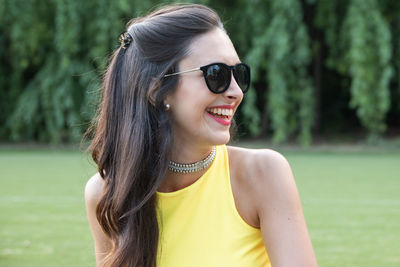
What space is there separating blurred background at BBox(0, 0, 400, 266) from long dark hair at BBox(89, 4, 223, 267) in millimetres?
6840

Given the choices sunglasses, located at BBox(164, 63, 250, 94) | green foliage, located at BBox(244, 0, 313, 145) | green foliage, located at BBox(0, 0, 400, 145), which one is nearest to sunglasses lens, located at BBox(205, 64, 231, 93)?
sunglasses, located at BBox(164, 63, 250, 94)

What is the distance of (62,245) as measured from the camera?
18.8ft

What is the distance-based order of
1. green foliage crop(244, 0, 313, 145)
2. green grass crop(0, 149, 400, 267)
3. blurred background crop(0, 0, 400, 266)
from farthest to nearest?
green foliage crop(244, 0, 313, 145) < blurred background crop(0, 0, 400, 266) < green grass crop(0, 149, 400, 267)

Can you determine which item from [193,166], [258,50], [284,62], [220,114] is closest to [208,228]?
[193,166]

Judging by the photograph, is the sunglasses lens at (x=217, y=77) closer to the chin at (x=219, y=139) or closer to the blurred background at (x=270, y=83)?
the chin at (x=219, y=139)

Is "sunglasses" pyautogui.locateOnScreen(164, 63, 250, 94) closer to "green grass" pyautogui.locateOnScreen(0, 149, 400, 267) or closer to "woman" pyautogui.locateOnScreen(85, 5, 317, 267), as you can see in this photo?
"woman" pyautogui.locateOnScreen(85, 5, 317, 267)

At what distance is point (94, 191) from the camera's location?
2.33 m

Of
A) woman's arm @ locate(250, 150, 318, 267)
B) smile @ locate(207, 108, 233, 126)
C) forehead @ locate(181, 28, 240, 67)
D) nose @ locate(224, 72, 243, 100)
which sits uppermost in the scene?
forehead @ locate(181, 28, 240, 67)

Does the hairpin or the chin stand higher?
the hairpin

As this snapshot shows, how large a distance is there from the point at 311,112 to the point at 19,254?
35.3 ft

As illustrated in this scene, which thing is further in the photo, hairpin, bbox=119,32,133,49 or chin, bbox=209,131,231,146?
hairpin, bbox=119,32,133,49

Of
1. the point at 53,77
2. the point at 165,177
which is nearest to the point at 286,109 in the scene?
the point at 53,77

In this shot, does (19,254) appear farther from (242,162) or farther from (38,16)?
(38,16)

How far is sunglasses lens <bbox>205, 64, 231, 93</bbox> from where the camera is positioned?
→ 207 cm
